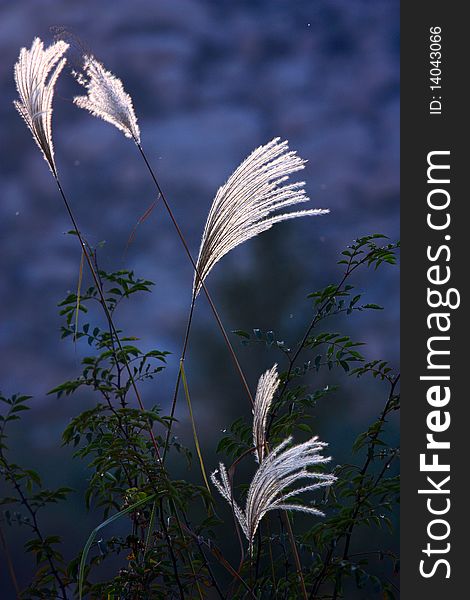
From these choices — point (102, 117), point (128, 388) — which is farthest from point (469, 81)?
point (128, 388)

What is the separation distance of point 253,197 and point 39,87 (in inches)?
18.9

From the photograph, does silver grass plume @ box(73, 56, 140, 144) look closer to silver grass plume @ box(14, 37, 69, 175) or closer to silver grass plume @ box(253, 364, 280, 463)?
silver grass plume @ box(14, 37, 69, 175)

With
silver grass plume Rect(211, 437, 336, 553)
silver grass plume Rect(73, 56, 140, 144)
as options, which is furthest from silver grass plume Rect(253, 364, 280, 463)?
silver grass plume Rect(73, 56, 140, 144)

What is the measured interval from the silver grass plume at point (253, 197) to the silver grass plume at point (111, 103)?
0.22m

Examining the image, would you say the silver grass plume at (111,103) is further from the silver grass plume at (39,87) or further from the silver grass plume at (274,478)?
the silver grass plume at (274,478)

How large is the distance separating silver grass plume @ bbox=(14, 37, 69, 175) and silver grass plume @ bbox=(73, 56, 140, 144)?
8 centimetres

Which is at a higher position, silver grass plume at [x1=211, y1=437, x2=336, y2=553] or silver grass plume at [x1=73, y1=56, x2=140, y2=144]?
silver grass plume at [x1=73, y1=56, x2=140, y2=144]

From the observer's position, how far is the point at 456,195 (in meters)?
1.91

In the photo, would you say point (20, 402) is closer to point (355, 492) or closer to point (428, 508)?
point (355, 492)

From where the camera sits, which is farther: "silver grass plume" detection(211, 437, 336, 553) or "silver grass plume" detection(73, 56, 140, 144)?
"silver grass plume" detection(73, 56, 140, 144)

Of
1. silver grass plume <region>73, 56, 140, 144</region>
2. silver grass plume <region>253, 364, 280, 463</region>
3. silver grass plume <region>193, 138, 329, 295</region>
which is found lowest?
silver grass plume <region>253, 364, 280, 463</region>

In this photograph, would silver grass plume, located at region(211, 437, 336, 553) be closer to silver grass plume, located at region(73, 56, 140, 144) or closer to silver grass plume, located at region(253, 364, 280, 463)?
silver grass plume, located at region(253, 364, 280, 463)

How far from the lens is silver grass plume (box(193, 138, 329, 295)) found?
1408 millimetres

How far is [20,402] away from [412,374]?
0.85m
